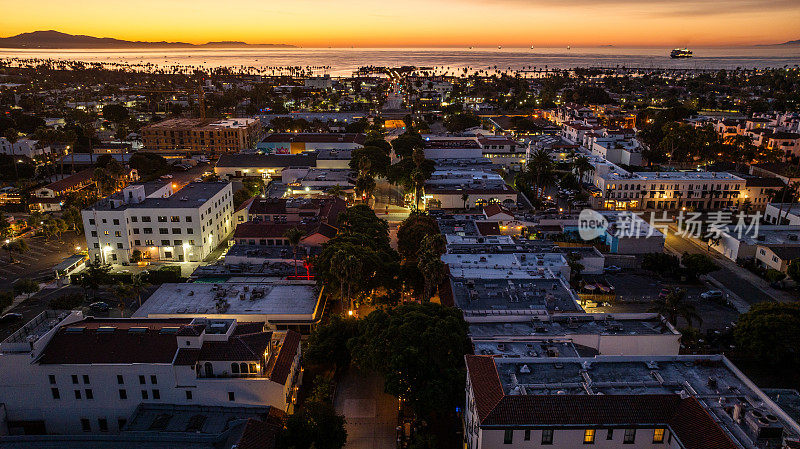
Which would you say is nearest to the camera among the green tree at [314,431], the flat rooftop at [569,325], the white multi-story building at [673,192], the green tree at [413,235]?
the green tree at [314,431]

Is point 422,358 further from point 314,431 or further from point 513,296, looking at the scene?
point 513,296

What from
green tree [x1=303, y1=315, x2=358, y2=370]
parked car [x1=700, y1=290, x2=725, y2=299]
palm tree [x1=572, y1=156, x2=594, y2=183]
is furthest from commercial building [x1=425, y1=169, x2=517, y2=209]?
green tree [x1=303, y1=315, x2=358, y2=370]

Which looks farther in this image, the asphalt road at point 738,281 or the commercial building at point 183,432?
the asphalt road at point 738,281

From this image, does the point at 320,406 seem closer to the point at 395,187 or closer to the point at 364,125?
the point at 395,187

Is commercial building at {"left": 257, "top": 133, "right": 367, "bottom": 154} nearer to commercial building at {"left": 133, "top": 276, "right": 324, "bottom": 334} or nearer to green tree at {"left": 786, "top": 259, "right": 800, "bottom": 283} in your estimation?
commercial building at {"left": 133, "top": 276, "right": 324, "bottom": 334}

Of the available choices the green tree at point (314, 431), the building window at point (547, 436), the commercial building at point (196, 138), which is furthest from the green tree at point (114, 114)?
the building window at point (547, 436)

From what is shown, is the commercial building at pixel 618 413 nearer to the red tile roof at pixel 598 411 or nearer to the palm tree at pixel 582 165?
the red tile roof at pixel 598 411
